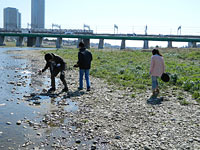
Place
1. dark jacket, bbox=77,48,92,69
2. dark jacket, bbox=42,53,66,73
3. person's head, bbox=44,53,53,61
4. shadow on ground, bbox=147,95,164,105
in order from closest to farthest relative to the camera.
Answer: shadow on ground, bbox=147,95,164,105, person's head, bbox=44,53,53,61, dark jacket, bbox=42,53,66,73, dark jacket, bbox=77,48,92,69

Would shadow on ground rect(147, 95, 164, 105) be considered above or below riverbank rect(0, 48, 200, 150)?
above

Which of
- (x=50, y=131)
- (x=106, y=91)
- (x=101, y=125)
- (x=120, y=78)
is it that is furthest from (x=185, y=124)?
(x=120, y=78)

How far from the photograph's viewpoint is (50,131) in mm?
7363

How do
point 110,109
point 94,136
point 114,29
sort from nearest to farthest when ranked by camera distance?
point 94,136, point 110,109, point 114,29

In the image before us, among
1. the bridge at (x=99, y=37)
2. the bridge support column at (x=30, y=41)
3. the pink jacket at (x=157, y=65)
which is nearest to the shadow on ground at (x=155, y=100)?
the pink jacket at (x=157, y=65)

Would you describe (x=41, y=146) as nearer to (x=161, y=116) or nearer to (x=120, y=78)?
(x=161, y=116)

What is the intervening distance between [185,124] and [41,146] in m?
4.80

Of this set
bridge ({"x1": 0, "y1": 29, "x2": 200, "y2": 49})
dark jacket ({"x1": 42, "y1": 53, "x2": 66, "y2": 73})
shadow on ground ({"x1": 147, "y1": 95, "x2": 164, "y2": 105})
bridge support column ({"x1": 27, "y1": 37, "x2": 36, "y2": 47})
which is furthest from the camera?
bridge support column ({"x1": 27, "y1": 37, "x2": 36, "y2": 47})

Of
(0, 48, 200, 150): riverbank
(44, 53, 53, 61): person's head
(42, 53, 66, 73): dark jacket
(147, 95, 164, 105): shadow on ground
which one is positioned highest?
(44, 53, 53, 61): person's head

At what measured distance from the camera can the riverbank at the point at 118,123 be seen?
648 cm

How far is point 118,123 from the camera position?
8203 millimetres

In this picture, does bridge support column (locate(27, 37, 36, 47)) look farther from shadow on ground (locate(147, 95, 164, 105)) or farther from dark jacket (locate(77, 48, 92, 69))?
shadow on ground (locate(147, 95, 164, 105))

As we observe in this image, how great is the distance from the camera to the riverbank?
648 cm

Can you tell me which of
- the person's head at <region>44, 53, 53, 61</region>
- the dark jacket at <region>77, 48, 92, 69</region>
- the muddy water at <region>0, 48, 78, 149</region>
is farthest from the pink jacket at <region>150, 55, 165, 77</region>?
the person's head at <region>44, 53, 53, 61</region>
